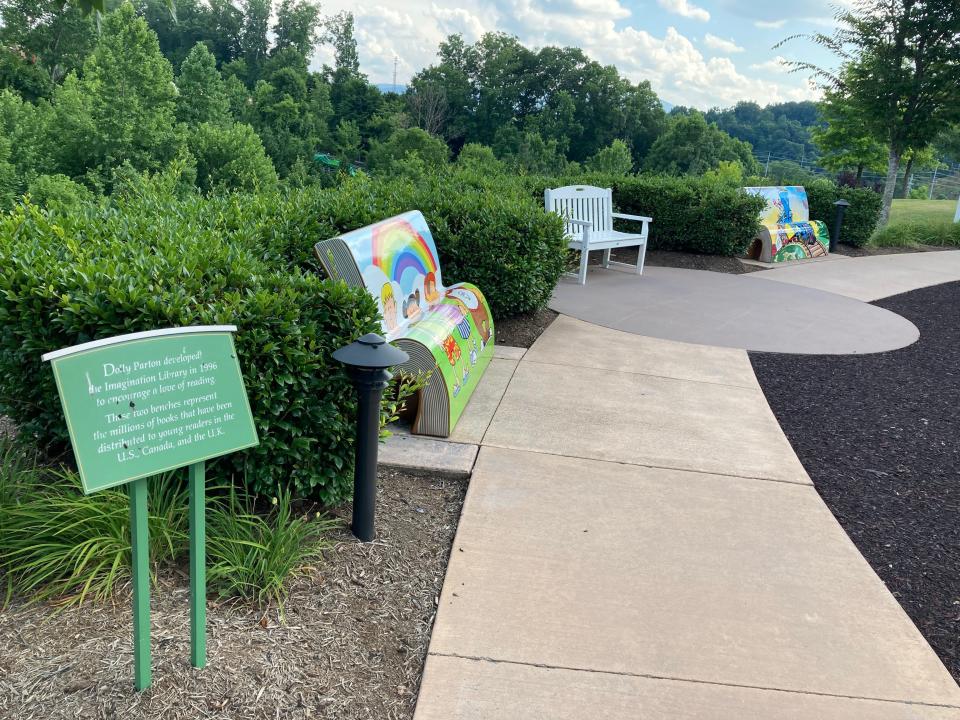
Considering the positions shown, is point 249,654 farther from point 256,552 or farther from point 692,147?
point 692,147

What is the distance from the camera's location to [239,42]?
106 m

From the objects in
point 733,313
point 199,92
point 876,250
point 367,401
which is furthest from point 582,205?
point 199,92

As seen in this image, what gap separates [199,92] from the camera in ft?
202

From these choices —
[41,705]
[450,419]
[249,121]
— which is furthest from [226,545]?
Answer: [249,121]

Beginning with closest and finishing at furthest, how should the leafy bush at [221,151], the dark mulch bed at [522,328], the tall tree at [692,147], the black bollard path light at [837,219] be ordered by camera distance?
the dark mulch bed at [522,328]
the black bollard path light at [837,219]
the leafy bush at [221,151]
the tall tree at [692,147]

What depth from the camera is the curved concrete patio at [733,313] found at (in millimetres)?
7445

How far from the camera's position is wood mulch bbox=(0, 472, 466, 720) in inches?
93.6

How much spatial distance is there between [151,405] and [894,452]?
445cm

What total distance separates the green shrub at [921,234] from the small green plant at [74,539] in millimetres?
14859

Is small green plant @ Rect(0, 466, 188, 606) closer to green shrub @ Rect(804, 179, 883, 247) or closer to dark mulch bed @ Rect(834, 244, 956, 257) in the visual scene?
dark mulch bed @ Rect(834, 244, 956, 257)

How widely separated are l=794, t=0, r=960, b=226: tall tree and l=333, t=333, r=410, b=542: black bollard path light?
14.8 metres

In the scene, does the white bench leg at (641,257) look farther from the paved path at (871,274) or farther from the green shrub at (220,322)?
the green shrub at (220,322)

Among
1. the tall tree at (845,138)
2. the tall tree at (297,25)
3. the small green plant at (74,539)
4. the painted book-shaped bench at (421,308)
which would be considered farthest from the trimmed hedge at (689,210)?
the tall tree at (297,25)

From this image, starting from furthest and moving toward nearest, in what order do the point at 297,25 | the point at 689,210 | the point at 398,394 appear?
the point at 297,25 → the point at 689,210 → the point at 398,394
